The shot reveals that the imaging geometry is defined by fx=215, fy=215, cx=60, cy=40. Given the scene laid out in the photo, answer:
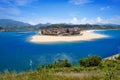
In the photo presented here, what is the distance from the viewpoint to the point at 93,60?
25.4 metres

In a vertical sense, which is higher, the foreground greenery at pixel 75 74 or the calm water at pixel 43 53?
the foreground greenery at pixel 75 74

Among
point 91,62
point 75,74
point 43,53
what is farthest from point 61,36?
point 75,74

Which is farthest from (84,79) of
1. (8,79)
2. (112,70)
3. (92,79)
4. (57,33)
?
(57,33)

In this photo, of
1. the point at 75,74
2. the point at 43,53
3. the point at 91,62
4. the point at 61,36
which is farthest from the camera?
the point at 61,36

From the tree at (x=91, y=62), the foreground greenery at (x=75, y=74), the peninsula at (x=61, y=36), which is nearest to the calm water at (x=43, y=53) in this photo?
the tree at (x=91, y=62)

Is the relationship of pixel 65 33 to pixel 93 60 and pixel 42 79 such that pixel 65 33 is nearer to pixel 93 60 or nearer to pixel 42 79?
pixel 93 60

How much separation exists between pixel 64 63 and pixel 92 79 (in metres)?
17.1

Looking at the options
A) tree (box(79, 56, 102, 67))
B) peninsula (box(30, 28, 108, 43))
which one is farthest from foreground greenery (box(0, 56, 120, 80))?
peninsula (box(30, 28, 108, 43))

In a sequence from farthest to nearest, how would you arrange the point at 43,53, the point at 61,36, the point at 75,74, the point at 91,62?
the point at 61,36
the point at 43,53
the point at 91,62
the point at 75,74

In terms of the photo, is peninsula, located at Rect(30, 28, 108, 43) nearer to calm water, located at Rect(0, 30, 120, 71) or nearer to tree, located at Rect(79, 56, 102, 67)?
calm water, located at Rect(0, 30, 120, 71)

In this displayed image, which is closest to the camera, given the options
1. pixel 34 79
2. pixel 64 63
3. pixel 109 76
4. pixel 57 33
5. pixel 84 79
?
pixel 109 76

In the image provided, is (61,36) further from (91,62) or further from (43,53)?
(91,62)

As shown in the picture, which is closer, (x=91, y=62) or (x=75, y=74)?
(x=75, y=74)

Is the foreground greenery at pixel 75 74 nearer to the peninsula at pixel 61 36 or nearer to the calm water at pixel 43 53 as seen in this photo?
the calm water at pixel 43 53
